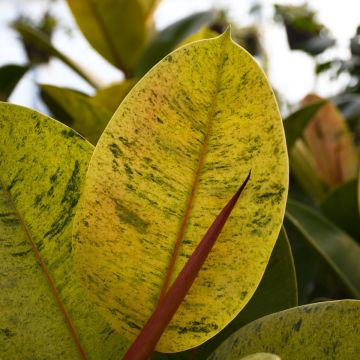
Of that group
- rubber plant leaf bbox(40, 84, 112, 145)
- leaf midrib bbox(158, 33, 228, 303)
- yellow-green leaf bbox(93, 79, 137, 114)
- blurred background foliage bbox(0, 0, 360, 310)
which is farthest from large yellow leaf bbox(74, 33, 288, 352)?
yellow-green leaf bbox(93, 79, 137, 114)

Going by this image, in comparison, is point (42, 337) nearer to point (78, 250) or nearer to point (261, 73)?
point (78, 250)

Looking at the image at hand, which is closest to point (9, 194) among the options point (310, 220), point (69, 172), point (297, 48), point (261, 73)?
point (69, 172)

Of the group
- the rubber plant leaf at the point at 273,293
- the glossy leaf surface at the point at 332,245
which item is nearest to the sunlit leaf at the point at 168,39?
the glossy leaf surface at the point at 332,245

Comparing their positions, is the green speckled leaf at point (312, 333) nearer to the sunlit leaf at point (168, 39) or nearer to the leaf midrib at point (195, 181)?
the leaf midrib at point (195, 181)

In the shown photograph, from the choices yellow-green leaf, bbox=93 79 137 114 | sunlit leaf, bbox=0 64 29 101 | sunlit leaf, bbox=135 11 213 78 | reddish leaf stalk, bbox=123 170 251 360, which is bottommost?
reddish leaf stalk, bbox=123 170 251 360

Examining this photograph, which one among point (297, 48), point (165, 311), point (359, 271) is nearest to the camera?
point (165, 311)

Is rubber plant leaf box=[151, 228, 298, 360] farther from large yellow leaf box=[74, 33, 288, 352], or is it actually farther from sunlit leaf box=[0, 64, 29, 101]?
sunlit leaf box=[0, 64, 29, 101]

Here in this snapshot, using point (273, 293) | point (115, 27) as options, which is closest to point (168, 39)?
point (115, 27)
